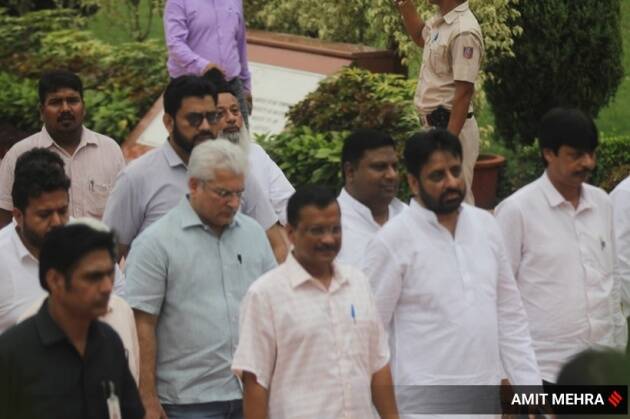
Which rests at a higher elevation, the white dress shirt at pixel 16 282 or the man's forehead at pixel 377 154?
the man's forehead at pixel 377 154

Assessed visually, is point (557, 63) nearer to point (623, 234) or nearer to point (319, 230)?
point (623, 234)

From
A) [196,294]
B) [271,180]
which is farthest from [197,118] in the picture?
[196,294]

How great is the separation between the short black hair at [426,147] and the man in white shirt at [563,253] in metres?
0.56

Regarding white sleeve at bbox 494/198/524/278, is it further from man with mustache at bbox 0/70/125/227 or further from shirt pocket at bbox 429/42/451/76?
shirt pocket at bbox 429/42/451/76

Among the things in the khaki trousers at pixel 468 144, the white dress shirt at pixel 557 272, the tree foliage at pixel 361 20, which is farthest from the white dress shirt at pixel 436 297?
the tree foliage at pixel 361 20

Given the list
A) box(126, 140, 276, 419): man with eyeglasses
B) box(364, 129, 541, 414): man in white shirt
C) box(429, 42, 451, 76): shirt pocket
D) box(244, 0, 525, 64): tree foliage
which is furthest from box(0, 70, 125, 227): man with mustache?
box(244, 0, 525, 64): tree foliage

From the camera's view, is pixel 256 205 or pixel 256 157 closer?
pixel 256 205

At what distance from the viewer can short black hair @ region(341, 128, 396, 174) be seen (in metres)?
7.39

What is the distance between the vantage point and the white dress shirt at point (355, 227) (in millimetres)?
7238

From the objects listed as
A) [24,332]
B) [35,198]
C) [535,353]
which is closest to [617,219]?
[535,353]

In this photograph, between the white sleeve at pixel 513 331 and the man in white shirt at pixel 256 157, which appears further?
the man in white shirt at pixel 256 157

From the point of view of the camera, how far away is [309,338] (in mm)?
6223

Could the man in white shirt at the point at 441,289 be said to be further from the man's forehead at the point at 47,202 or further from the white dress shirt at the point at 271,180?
the white dress shirt at the point at 271,180

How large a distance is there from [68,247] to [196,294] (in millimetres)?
1353
